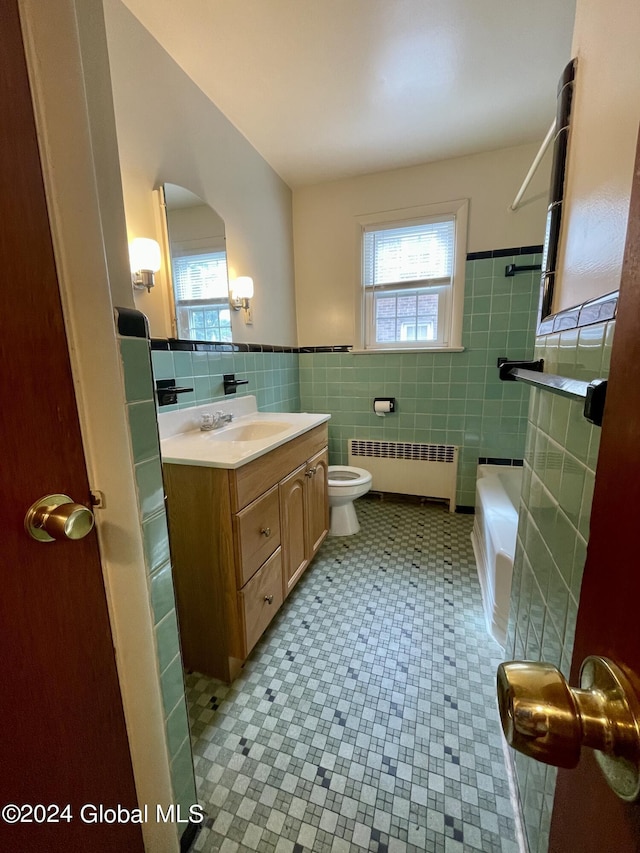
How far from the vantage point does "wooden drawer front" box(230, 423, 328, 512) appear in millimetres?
1146

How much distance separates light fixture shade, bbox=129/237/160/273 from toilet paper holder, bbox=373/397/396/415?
5.87 feet

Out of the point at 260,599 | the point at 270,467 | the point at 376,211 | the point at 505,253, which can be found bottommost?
the point at 260,599

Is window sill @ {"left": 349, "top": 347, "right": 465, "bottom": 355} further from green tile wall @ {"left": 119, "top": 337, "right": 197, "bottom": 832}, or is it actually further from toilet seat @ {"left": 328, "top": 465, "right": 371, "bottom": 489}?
green tile wall @ {"left": 119, "top": 337, "right": 197, "bottom": 832}

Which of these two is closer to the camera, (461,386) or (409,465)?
(461,386)

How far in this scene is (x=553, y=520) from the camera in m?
0.70

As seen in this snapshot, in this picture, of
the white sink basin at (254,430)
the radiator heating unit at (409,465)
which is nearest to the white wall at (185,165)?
the white sink basin at (254,430)

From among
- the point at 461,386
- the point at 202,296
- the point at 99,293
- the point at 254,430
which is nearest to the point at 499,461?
the point at 461,386

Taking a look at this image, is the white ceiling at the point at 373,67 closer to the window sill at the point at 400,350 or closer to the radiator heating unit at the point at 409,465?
the window sill at the point at 400,350

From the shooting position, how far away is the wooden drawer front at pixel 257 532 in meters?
1.17

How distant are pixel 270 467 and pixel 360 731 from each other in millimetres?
925

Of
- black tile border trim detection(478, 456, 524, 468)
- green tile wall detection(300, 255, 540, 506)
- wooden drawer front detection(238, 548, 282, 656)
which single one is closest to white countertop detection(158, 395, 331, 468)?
wooden drawer front detection(238, 548, 282, 656)

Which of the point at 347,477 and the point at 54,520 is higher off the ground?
the point at 54,520

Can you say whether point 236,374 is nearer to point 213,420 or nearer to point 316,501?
point 213,420

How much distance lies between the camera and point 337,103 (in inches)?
70.2
